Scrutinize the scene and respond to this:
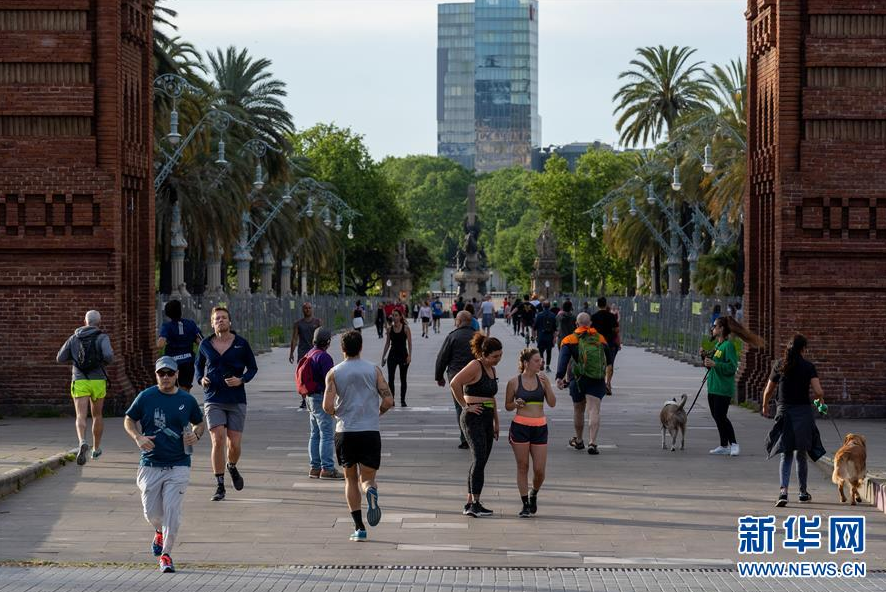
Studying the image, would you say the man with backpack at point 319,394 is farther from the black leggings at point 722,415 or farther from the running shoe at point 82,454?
the black leggings at point 722,415

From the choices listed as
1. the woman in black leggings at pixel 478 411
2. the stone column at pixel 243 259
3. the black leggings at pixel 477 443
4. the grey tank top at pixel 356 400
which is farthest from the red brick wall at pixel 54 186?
the stone column at pixel 243 259

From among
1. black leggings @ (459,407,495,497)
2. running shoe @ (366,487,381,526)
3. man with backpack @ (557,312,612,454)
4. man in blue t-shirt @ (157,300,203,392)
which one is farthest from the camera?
man with backpack @ (557,312,612,454)

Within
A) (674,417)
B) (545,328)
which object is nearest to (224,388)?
(674,417)

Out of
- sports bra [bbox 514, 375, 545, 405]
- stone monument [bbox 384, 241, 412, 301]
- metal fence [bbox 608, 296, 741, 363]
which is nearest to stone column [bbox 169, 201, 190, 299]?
metal fence [bbox 608, 296, 741, 363]

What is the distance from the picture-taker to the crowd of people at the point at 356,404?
11938 millimetres

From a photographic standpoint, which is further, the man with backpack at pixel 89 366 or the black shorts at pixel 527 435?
the man with backpack at pixel 89 366

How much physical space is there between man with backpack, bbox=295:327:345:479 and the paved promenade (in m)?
0.28

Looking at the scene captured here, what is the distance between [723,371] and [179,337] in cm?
657

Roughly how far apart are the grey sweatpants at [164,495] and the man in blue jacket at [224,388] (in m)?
3.60

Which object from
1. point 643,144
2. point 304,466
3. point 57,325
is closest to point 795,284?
point 304,466

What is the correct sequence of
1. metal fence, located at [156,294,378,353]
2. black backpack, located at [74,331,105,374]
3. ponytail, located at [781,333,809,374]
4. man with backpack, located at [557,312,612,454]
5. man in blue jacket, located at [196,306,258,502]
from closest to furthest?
ponytail, located at [781,333,809,374] < man in blue jacket, located at [196,306,258,502] < black backpack, located at [74,331,105,374] < man with backpack, located at [557,312,612,454] < metal fence, located at [156,294,378,353]

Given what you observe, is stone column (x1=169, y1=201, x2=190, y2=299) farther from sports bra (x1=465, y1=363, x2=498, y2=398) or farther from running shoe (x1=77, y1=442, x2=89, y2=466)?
sports bra (x1=465, y1=363, x2=498, y2=398)

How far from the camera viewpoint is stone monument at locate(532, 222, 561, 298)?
4932 inches

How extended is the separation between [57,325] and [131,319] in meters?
2.23
